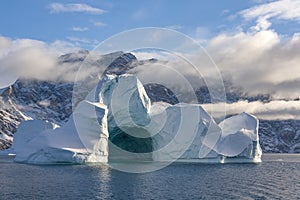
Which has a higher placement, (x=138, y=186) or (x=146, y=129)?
(x=146, y=129)

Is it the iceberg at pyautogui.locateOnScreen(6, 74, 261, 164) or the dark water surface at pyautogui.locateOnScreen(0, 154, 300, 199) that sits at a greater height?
the iceberg at pyautogui.locateOnScreen(6, 74, 261, 164)

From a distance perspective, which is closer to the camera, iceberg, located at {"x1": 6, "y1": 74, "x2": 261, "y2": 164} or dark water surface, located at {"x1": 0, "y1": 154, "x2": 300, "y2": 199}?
dark water surface, located at {"x1": 0, "y1": 154, "x2": 300, "y2": 199}

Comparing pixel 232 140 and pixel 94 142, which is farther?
pixel 232 140

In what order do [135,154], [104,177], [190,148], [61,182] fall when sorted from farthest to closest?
[135,154]
[190,148]
[104,177]
[61,182]

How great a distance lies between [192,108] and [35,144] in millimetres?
27408

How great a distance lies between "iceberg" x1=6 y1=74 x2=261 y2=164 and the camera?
58759 millimetres

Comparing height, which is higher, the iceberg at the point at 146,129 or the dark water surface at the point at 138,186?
the iceberg at the point at 146,129

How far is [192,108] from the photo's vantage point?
67.4 metres

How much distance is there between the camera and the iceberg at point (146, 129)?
5876cm

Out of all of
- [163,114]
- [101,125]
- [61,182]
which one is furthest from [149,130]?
[61,182]

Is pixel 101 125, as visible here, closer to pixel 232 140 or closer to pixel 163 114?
pixel 163 114

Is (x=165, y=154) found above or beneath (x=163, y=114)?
beneath

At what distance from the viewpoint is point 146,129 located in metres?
70.3

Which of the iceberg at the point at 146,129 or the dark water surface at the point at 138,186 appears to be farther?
the iceberg at the point at 146,129
